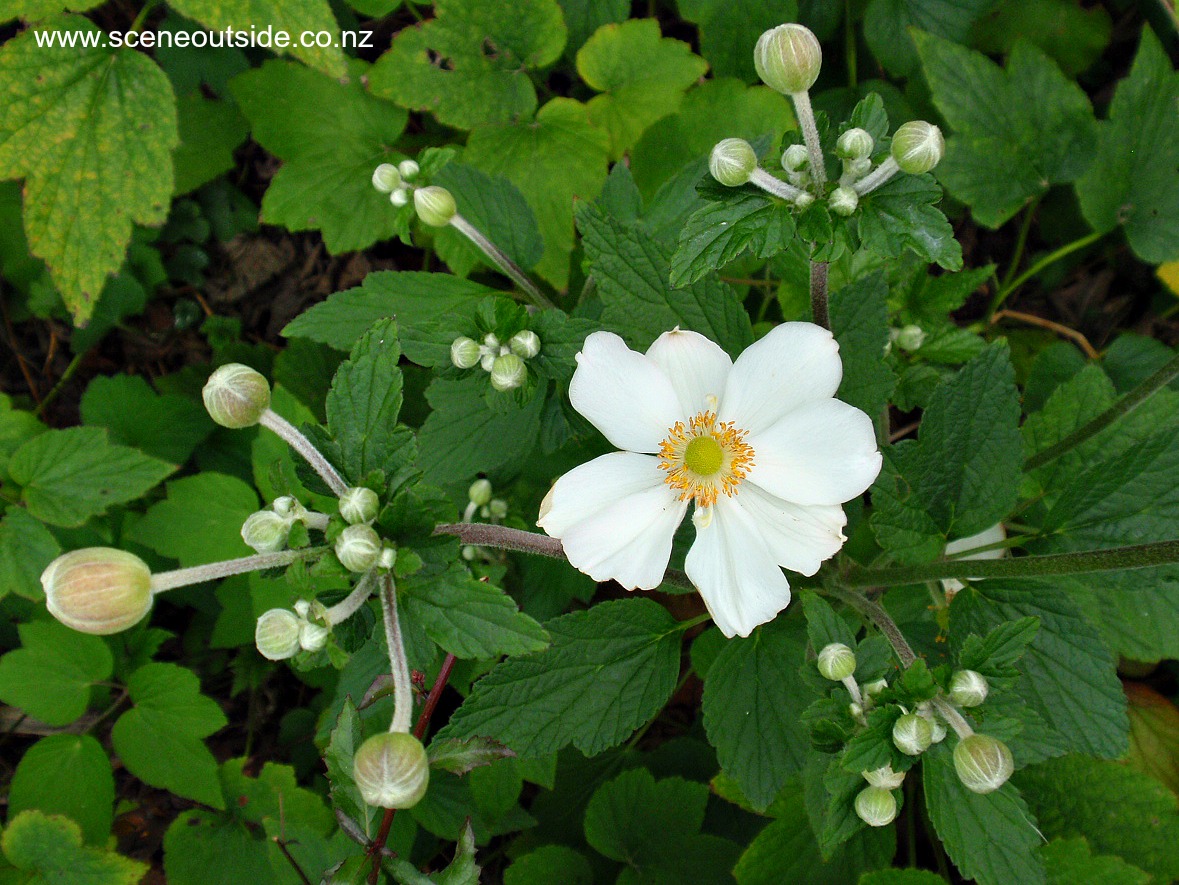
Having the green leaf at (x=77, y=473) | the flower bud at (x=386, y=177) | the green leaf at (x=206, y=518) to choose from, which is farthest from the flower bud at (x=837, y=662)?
the green leaf at (x=77, y=473)

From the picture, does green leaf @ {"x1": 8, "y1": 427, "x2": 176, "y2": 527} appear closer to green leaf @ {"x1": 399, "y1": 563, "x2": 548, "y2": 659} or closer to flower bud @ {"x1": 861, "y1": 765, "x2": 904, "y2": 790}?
green leaf @ {"x1": 399, "y1": 563, "x2": 548, "y2": 659}

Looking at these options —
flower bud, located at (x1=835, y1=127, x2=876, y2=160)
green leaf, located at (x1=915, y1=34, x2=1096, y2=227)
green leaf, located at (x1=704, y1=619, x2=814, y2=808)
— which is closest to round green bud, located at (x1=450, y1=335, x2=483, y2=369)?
flower bud, located at (x1=835, y1=127, x2=876, y2=160)

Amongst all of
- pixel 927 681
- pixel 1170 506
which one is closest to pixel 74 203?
pixel 927 681

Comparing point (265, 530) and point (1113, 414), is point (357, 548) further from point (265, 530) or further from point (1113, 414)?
point (1113, 414)

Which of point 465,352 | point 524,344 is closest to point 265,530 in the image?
point 465,352

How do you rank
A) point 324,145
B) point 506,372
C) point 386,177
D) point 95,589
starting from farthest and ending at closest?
1. point 324,145
2. point 386,177
3. point 506,372
4. point 95,589

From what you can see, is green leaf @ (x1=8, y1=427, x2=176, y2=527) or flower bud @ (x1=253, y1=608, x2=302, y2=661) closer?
flower bud @ (x1=253, y1=608, x2=302, y2=661)

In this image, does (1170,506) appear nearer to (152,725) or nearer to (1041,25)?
(1041,25)
